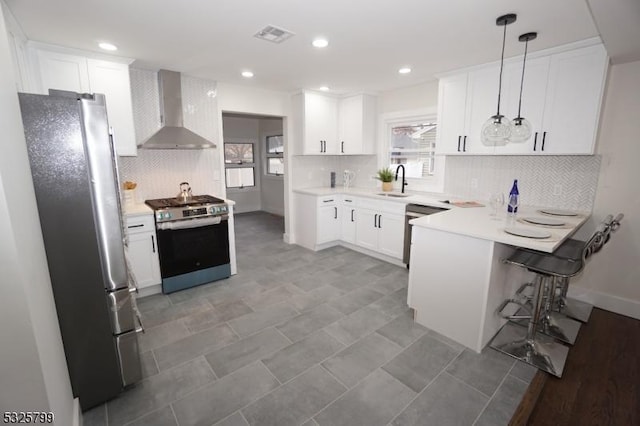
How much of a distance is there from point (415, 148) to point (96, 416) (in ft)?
14.6

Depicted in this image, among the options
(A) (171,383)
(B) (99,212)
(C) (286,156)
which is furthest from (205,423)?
(C) (286,156)

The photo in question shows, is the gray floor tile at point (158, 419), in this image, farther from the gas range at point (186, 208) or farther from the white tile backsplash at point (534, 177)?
the white tile backsplash at point (534, 177)

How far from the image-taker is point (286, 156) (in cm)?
498

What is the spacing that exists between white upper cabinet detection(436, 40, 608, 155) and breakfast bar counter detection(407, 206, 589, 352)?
2.51 feet

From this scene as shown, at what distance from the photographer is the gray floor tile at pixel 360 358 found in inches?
82.6

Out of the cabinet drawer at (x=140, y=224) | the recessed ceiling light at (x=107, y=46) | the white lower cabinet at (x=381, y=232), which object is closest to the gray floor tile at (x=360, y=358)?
the white lower cabinet at (x=381, y=232)

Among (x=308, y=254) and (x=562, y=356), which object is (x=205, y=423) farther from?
(x=308, y=254)

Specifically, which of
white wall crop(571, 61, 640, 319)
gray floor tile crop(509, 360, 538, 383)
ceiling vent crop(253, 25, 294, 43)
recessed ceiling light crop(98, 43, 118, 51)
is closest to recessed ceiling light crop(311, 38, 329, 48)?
ceiling vent crop(253, 25, 294, 43)

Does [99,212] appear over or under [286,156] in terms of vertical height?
under

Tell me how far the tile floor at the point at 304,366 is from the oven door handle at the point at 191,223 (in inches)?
29.6

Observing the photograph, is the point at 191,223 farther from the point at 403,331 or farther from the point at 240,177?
the point at 240,177

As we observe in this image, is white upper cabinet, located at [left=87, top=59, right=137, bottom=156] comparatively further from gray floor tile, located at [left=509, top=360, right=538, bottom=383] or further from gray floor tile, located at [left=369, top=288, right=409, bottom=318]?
gray floor tile, located at [left=509, top=360, right=538, bottom=383]

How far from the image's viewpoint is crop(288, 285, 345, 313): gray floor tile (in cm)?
303

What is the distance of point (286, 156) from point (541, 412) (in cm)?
429
